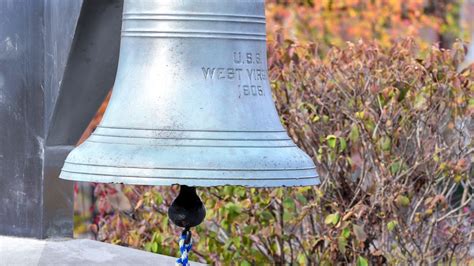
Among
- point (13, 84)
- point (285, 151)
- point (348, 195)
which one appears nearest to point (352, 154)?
point (348, 195)

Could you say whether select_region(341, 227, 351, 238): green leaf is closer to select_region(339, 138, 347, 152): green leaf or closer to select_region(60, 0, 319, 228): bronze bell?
select_region(339, 138, 347, 152): green leaf

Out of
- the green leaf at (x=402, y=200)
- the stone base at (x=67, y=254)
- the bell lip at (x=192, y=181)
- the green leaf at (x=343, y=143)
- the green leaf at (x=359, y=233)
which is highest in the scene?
the bell lip at (x=192, y=181)

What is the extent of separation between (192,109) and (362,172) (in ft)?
10.2

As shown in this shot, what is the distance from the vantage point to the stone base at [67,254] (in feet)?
15.9

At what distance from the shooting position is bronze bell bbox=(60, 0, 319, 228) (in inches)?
144

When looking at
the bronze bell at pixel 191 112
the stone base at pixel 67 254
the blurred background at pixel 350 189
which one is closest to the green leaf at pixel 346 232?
the blurred background at pixel 350 189

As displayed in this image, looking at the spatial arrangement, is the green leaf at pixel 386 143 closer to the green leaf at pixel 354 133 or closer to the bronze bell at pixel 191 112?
the green leaf at pixel 354 133

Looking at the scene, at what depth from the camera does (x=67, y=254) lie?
4965 millimetres

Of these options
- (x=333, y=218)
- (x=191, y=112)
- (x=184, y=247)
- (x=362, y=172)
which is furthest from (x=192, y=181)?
(x=362, y=172)

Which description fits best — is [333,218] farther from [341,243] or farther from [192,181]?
[192,181]

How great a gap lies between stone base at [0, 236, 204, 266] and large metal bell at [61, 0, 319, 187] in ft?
3.55

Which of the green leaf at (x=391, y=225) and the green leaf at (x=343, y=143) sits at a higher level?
the green leaf at (x=343, y=143)

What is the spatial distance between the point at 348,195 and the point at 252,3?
123 inches

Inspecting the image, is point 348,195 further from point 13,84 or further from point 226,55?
point 226,55
